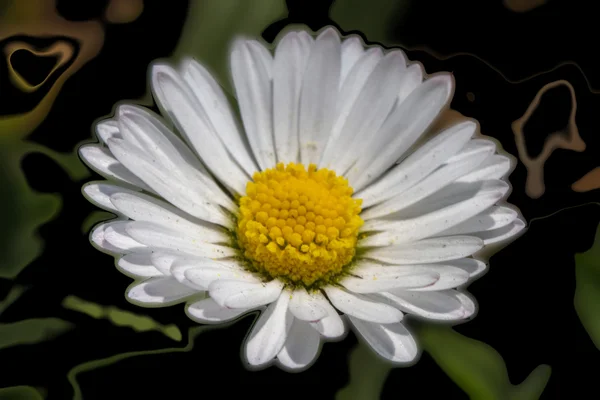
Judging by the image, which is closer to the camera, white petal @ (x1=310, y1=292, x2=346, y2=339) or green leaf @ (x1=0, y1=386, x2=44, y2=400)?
white petal @ (x1=310, y1=292, x2=346, y2=339)

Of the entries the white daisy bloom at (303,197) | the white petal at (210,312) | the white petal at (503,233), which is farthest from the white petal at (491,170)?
the white petal at (210,312)

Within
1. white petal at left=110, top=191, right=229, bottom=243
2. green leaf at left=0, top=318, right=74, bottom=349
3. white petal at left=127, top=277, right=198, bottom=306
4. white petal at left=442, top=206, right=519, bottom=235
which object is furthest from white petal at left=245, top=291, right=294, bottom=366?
green leaf at left=0, top=318, right=74, bottom=349

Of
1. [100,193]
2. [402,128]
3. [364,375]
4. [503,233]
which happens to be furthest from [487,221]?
[100,193]

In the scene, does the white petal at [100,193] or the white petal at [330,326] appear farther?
the white petal at [100,193]

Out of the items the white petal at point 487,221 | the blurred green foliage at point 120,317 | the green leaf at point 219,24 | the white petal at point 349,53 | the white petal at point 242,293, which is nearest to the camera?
the white petal at point 242,293

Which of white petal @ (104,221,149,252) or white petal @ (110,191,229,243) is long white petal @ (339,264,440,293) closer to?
white petal @ (110,191,229,243)

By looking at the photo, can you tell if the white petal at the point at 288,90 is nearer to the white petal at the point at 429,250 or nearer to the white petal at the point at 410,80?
the white petal at the point at 410,80
